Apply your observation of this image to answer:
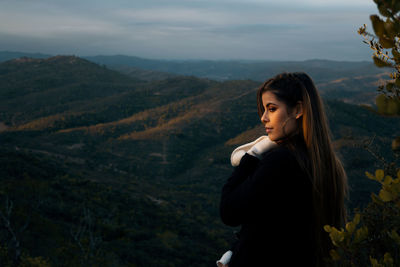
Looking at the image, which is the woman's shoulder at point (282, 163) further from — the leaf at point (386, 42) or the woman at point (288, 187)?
the leaf at point (386, 42)

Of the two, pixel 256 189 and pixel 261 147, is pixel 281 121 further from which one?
pixel 256 189

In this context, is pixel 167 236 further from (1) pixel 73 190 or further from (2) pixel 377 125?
(2) pixel 377 125

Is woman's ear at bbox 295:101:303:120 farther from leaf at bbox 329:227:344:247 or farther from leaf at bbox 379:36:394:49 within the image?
leaf at bbox 379:36:394:49

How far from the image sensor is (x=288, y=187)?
147 cm

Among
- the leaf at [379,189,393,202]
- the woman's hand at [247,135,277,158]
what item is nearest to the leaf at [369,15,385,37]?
the leaf at [379,189,393,202]

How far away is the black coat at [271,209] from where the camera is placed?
56.9 inches

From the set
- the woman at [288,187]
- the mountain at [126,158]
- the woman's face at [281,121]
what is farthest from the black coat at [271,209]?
the mountain at [126,158]

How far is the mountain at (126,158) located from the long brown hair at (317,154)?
31 centimetres

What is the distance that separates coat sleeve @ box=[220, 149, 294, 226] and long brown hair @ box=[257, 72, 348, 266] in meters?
0.13

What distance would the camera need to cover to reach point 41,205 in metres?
15.5

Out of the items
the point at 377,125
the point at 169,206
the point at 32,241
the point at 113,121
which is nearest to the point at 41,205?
the point at 32,241

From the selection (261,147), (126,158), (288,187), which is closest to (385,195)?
(288,187)

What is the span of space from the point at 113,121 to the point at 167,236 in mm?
41934

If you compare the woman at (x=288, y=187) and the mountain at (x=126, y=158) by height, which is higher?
the woman at (x=288, y=187)
